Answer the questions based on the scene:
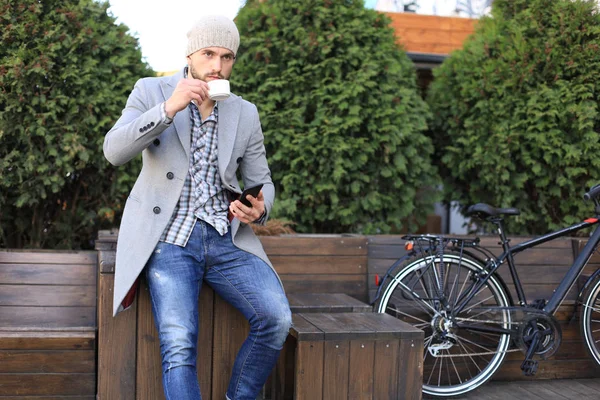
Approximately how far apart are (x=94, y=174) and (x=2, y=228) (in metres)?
0.65

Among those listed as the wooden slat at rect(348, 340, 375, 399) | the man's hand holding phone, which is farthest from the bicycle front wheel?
the man's hand holding phone

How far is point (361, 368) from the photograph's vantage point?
9.73ft

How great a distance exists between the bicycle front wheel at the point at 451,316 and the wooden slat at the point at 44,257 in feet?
4.96

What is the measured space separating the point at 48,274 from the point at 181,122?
127 cm

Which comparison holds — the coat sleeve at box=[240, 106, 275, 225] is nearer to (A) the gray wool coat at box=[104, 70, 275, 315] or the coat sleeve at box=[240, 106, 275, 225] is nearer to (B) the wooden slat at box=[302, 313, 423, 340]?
(A) the gray wool coat at box=[104, 70, 275, 315]

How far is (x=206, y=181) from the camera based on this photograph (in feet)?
9.47

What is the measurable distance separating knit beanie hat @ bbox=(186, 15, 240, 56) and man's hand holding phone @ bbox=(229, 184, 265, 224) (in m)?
0.60

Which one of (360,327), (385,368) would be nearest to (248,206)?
(360,327)

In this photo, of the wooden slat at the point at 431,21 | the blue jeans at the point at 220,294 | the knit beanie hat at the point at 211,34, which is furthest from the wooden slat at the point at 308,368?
the wooden slat at the point at 431,21

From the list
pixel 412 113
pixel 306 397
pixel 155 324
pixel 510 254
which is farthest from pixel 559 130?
pixel 155 324

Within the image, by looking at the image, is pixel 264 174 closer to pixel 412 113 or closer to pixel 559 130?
pixel 412 113

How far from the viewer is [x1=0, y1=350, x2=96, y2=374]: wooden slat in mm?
3115

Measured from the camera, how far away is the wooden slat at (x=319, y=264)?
402cm

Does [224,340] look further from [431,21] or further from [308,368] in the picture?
[431,21]
